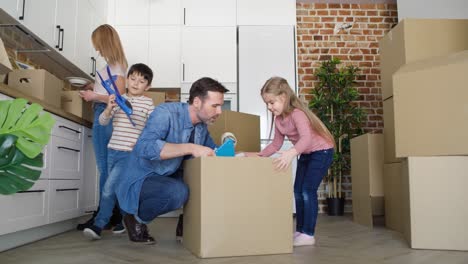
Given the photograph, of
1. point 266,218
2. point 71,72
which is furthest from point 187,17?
point 266,218

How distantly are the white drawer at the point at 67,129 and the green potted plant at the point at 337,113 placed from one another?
2.20 meters

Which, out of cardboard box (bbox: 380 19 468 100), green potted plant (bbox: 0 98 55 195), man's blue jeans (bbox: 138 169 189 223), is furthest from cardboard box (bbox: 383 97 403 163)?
green potted plant (bbox: 0 98 55 195)

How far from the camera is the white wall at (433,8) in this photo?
3980 mm

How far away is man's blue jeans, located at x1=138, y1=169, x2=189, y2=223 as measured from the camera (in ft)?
6.07

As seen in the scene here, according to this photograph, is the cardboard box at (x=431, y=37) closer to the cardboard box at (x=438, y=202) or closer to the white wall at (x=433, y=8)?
the cardboard box at (x=438, y=202)

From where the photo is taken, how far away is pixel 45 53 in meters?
3.01

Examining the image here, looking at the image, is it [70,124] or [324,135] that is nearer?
[324,135]

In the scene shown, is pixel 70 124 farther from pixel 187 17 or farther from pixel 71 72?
pixel 187 17

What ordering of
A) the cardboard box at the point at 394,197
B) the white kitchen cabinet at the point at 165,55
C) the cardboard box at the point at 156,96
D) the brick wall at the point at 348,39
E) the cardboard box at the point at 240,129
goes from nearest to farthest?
1. the cardboard box at the point at 394,197
2. the cardboard box at the point at 240,129
3. the cardboard box at the point at 156,96
4. the white kitchen cabinet at the point at 165,55
5. the brick wall at the point at 348,39

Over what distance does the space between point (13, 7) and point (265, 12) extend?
92.8 inches

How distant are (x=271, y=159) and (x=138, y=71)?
1.08 metres

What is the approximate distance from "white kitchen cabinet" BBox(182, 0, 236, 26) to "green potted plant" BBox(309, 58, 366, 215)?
3.41 ft

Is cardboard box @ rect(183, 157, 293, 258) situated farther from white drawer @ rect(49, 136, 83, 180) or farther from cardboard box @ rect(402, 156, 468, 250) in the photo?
white drawer @ rect(49, 136, 83, 180)

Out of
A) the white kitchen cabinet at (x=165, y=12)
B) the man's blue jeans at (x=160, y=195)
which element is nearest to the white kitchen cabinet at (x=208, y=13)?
the white kitchen cabinet at (x=165, y=12)
